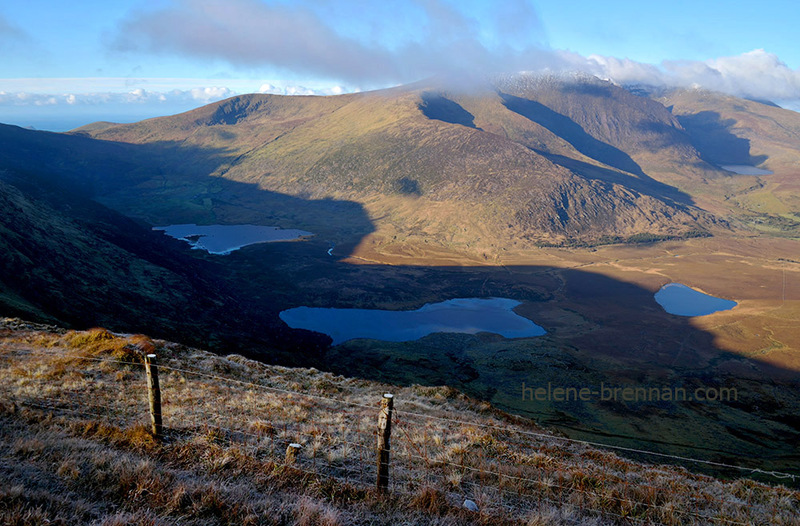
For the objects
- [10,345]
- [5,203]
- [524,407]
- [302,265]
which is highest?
[5,203]

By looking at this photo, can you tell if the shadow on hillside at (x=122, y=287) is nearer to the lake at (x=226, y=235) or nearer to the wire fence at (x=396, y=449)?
the lake at (x=226, y=235)

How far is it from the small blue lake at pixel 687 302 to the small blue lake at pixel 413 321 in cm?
3802

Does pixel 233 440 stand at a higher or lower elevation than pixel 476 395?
higher

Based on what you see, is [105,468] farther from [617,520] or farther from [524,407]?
[524,407]

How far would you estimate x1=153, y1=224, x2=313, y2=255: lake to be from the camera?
14925 cm

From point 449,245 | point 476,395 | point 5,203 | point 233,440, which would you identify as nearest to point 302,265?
point 449,245

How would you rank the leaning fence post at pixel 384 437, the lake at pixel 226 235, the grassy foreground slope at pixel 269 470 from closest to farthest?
1. the grassy foreground slope at pixel 269 470
2. the leaning fence post at pixel 384 437
3. the lake at pixel 226 235

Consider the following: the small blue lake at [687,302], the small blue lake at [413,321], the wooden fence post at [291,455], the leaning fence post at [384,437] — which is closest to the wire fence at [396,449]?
the wooden fence post at [291,455]

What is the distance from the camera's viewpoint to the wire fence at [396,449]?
31.4 ft

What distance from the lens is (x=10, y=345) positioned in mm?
19672

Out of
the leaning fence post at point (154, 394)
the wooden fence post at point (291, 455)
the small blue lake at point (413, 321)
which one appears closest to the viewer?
the leaning fence post at point (154, 394)

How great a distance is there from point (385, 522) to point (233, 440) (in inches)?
196

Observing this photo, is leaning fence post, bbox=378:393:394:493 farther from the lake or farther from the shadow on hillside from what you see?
the lake

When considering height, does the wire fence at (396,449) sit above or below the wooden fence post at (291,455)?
below
